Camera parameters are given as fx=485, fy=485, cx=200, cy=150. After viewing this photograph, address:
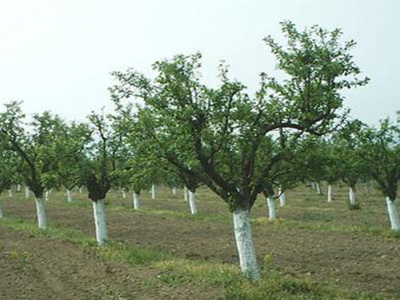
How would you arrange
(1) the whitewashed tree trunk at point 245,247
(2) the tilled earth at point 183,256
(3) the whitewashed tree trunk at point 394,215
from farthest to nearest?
(3) the whitewashed tree trunk at point 394,215
(1) the whitewashed tree trunk at point 245,247
(2) the tilled earth at point 183,256

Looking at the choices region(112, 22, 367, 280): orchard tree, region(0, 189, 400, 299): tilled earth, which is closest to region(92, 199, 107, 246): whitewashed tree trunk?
region(0, 189, 400, 299): tilled earth

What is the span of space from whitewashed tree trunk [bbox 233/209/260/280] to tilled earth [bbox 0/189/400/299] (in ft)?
7.36

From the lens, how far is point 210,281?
16578 mm

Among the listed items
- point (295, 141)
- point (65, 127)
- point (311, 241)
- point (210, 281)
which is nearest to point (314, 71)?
point (295, 141)

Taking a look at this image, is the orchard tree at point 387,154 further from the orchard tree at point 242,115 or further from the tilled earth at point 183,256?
the orchard tree at point 242,115

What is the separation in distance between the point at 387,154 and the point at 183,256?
1510cm

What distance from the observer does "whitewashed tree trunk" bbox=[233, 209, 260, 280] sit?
57.4ft

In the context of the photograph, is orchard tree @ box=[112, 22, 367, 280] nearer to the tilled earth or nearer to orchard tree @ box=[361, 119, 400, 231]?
the tilled earth

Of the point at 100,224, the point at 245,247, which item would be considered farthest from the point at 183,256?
the point at 100,224

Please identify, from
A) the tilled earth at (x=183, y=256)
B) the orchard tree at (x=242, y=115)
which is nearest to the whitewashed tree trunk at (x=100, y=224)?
the tilled earth at (x=183, y=256)

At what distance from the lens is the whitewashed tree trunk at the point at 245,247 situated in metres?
17.5

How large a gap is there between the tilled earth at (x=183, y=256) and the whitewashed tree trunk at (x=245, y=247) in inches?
88.3

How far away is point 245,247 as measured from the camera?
17.9m

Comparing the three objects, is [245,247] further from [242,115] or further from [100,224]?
[100,224]
